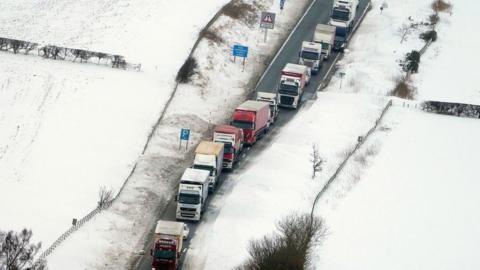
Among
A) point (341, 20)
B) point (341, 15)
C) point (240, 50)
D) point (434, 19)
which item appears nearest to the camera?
point (240, 50)

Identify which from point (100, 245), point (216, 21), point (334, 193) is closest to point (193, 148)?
point (334, 193)

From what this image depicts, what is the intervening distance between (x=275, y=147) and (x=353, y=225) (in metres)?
13.8

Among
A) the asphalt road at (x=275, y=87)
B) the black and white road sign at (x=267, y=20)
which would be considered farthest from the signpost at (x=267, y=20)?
the asphalt road at (x=275, y=87)

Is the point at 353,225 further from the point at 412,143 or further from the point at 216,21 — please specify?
the point at 216,21

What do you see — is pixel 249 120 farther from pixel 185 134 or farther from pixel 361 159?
pixel 361 159

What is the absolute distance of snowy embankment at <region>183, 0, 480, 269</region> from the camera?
6181 cm

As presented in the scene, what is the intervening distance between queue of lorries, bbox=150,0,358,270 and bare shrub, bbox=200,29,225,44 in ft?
29.4

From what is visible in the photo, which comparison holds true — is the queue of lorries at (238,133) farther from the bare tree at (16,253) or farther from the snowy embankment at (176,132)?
the bare tree at (16,253)

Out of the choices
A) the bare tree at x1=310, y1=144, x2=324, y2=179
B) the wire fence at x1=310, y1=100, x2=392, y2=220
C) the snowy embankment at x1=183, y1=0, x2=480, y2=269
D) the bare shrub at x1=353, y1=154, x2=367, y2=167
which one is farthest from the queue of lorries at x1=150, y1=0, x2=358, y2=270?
the bare shrub at x1=353, y1=154, x2=367, y2=167

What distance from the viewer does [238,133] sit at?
73625mm

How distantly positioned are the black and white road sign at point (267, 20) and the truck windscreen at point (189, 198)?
39.2 metres

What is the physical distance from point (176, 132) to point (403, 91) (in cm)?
2737

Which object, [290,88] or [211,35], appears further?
[211,35]

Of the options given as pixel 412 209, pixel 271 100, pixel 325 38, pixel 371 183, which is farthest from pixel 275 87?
pixel 412 209
